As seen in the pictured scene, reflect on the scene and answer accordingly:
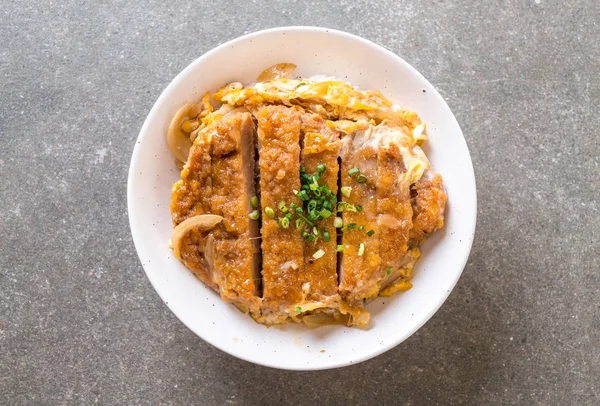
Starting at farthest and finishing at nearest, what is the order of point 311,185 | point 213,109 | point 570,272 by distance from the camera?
point 570,272, point 213,109, point 311,185

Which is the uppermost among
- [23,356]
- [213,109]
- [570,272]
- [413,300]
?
[213,109]

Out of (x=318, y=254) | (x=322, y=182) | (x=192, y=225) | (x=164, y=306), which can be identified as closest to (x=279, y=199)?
(x=322, y=182)

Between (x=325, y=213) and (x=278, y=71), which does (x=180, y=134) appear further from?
(x=325, y=213)

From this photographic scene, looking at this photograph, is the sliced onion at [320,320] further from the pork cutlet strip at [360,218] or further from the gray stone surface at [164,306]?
the gray stone surface at [164,306]

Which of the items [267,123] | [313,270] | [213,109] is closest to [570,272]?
[313,270]

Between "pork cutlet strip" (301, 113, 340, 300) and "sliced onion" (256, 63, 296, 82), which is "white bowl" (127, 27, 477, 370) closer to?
"sliced onion" (256, 63, 296, 82)

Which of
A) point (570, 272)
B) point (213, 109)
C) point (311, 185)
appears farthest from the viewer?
point (570, 272)

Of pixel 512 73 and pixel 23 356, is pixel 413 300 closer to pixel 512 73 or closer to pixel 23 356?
pixel 512 73

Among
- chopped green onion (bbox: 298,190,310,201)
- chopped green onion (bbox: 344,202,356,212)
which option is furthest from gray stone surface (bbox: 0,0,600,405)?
chopped green onion (bbox: 298,190,310,201)
